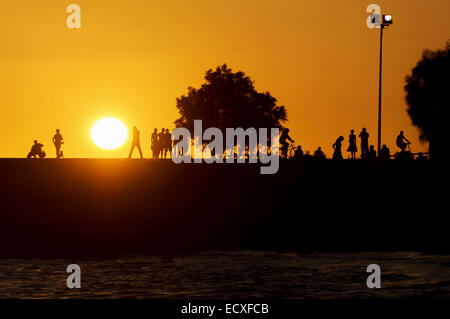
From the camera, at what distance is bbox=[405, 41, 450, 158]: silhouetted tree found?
75938mm

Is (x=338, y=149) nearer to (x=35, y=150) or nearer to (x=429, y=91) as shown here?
(x=35, y=150)

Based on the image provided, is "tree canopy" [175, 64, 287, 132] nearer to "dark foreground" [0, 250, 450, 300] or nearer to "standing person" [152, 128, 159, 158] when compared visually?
"standing person" [152, 128, 159, 158]

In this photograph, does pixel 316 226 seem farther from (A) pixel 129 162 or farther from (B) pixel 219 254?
(A) pixel 129 162

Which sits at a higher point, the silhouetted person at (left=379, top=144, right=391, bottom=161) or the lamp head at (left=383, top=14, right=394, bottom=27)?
the lamp head at (left=383, top=14, right=394, bottom=27)

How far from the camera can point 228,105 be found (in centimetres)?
9162

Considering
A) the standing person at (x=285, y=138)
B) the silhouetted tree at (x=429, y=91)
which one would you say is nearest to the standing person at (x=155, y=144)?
the standing person at (x=285, y=138)

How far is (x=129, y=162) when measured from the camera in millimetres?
46344

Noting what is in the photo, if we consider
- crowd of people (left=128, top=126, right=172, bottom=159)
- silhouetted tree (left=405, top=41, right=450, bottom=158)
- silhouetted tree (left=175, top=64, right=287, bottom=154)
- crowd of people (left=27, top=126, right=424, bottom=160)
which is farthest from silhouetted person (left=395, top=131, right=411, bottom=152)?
silhouetted tree (left=175, top=64, right=287, bottom=154)

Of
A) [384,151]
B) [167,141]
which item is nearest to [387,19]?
[384,151]

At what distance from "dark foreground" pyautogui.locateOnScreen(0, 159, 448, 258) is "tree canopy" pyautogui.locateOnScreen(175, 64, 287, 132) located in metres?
41.1

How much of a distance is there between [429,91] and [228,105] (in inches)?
814

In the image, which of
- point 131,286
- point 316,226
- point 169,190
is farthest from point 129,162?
point 131,286

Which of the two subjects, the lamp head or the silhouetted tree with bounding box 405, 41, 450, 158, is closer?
the lamp head
